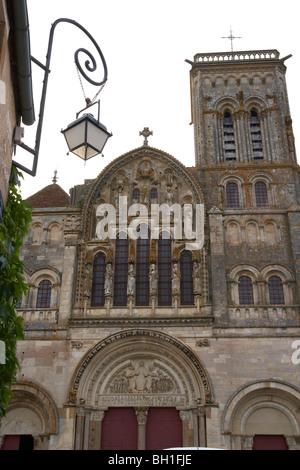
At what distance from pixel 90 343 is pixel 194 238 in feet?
21.1

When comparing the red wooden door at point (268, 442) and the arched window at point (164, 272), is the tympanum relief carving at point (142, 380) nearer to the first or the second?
the arched window at point (164, 272)

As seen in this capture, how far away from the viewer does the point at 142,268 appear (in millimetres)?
22172

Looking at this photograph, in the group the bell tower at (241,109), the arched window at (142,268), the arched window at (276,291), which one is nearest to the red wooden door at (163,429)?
the arched window at (142,268)

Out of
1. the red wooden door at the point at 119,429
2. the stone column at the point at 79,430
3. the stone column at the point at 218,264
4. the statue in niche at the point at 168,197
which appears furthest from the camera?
the statue in niche at the point at 168,197

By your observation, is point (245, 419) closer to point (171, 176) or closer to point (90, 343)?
point (90, 343)

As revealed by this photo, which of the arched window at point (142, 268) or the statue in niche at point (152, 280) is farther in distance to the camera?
the arched window at point (142, 268)

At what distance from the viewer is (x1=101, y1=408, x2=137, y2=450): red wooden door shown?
19.4 meters

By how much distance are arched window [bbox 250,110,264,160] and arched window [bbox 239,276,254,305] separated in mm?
7145

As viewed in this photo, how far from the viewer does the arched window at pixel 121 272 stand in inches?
848

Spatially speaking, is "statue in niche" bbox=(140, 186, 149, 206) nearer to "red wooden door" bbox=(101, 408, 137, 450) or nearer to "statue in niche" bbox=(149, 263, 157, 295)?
"statue in niche" bbox=(149, 263, 157, 295)

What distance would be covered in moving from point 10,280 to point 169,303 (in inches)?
530

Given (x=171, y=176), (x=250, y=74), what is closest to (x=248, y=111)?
(x=250, y=74)

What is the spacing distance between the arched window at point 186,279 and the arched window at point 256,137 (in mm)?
6922
